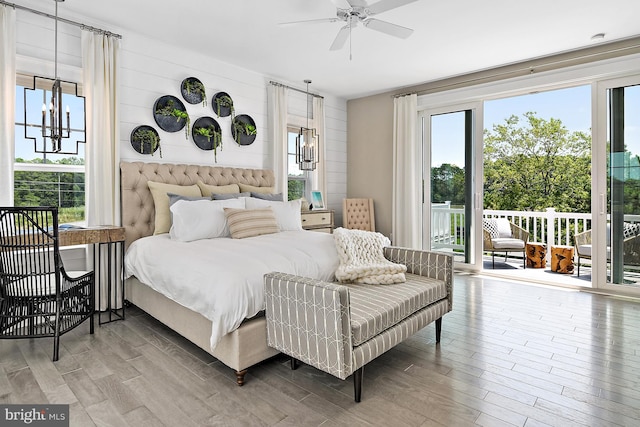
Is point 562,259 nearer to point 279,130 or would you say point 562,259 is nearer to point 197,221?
point 279,130

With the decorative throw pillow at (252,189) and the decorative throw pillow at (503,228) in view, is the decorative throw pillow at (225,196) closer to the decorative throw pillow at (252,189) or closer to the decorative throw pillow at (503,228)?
the decorative throw pillow at (252,189)

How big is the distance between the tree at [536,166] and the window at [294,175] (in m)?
4.53

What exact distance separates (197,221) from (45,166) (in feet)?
4.81

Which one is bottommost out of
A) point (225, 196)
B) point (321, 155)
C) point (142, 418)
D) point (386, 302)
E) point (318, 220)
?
point (142, 418)

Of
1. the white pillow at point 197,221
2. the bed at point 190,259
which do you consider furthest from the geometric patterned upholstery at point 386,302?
the white pillow at point 197,221

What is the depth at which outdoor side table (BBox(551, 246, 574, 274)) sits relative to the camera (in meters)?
5.34

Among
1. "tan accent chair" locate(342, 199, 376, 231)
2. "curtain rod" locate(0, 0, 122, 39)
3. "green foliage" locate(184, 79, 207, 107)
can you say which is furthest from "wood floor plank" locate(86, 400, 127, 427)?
"tan accent chair" locate(342, 199, 376, 231)

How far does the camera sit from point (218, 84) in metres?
4.46

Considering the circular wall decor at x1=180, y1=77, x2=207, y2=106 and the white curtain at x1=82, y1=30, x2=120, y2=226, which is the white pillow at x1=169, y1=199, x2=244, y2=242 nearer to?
the white curtain at x1=82, y1=30, x2=120, y2=226

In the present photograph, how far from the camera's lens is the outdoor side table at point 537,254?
5757mm

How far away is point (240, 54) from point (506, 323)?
4000mm

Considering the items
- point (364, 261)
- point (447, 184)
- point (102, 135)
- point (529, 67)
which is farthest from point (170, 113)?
point (529, 67)

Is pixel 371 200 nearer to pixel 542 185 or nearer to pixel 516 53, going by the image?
pixel 516 53

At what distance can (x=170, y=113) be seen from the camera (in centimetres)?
398
